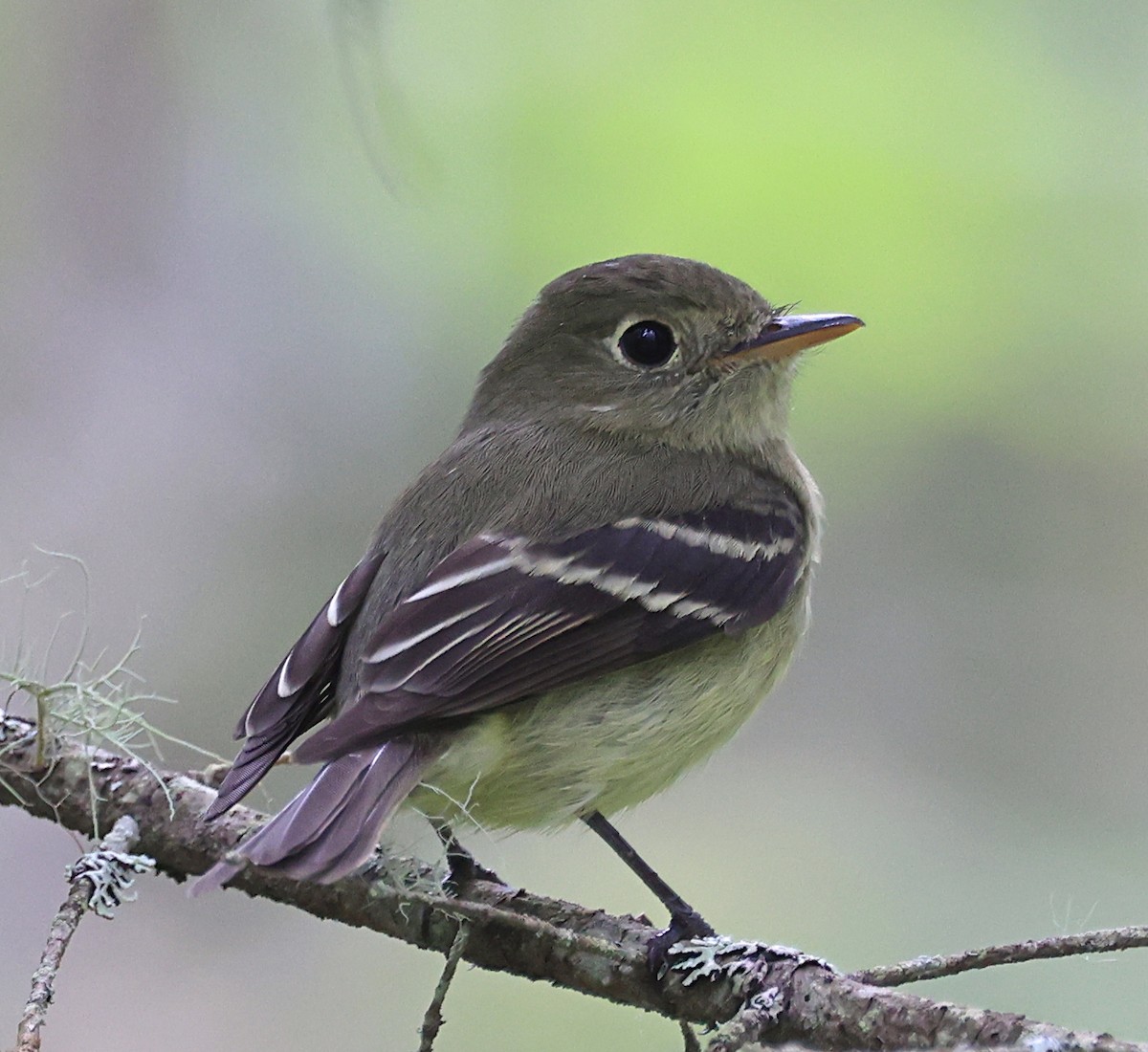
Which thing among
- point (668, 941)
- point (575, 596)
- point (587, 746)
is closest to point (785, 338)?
point (575, 596)

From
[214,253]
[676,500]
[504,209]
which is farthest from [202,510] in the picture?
[676,500]

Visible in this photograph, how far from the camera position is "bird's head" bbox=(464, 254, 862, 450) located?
411 centimetres

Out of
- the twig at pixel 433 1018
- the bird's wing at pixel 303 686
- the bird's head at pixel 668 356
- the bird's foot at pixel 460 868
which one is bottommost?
the bird's foot at pixel 460 868

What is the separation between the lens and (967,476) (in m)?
5.84

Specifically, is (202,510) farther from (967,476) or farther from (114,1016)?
(967,476)

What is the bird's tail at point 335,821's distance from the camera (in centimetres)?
270

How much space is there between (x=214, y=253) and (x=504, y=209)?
63.3 inches

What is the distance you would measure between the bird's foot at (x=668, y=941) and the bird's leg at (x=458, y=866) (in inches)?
23.7

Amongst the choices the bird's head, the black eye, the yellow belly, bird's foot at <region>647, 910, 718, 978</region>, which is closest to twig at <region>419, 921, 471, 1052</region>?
bird's foot at <region>647, 910, 718, 978</region>

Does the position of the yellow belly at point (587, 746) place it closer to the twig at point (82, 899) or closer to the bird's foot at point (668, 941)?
the bird's foot at point (668, 941)

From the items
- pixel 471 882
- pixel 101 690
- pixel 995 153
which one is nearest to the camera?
pixel 101 690

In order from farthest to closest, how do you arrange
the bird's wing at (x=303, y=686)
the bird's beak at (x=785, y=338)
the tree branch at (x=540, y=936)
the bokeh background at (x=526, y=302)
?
the bokeh background at (x=526, y=302)
the bird's beak at (x=785, y=338)
the bird's wing at (x=303, y=686)
the tree branch at (x=540, y=936)

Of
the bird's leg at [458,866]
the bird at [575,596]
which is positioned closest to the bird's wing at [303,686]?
the bird at [575,596]

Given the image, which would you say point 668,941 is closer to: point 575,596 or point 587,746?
point 587,746
